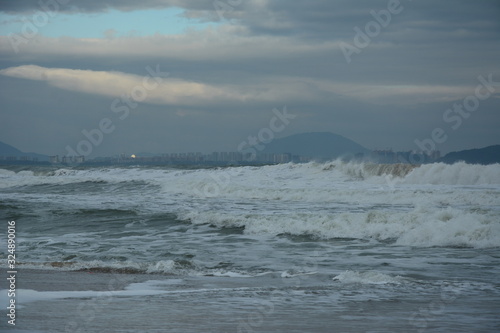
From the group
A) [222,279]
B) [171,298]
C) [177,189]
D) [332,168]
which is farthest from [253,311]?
[332,168]

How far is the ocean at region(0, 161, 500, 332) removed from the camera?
6961 millimetres

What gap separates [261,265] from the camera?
472 inches

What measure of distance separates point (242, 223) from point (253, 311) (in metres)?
11.1

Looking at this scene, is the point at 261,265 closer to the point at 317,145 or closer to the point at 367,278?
the point at 367,278

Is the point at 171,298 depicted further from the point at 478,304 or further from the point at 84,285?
the point at 478,304

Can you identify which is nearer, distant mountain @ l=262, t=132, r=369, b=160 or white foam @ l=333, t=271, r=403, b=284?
white foam @ l=333, t=271, r=403, b=284

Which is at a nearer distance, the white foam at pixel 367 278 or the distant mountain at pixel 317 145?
the white foam at pixel 367 278

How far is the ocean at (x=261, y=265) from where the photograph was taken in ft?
22.8
